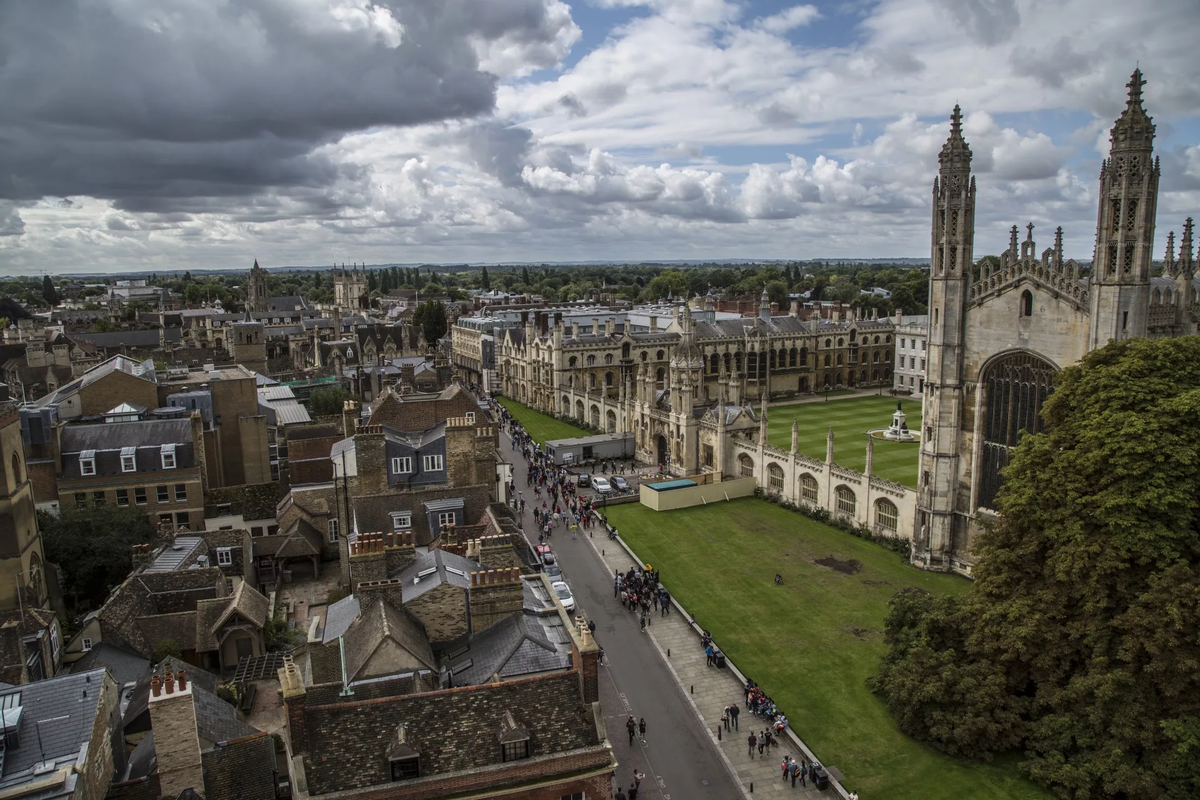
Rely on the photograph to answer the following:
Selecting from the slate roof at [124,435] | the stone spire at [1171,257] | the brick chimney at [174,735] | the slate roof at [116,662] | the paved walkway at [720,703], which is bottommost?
the paved walkway at [720,703]

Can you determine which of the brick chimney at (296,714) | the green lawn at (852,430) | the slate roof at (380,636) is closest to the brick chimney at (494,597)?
the slate roof at (380,636)

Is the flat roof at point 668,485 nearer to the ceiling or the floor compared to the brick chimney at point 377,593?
nearer to the floor

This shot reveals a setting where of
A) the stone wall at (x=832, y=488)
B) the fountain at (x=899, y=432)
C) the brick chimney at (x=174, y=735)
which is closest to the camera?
the brick chimney at (x=174, y=735)

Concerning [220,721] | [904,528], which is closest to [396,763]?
[220,721]

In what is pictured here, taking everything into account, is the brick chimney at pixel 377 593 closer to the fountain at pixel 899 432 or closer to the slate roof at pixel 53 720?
the slate roof at pixel 53 720

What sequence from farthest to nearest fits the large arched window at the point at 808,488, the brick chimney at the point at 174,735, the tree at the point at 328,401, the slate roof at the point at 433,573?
the tree at the point at 328,401, the large arched window at the point at 808,488, the slate roof at the point at 433,573, the brick chimney at the point at 174,735

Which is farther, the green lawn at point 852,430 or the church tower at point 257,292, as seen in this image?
the church tower at point 257,292
